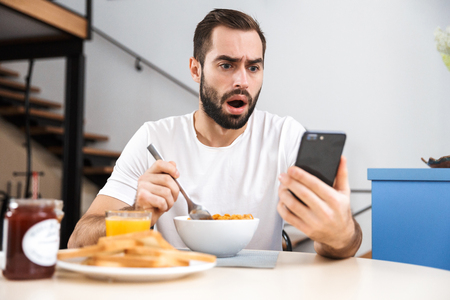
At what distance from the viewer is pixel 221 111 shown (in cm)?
139

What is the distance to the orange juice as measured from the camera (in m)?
0.76

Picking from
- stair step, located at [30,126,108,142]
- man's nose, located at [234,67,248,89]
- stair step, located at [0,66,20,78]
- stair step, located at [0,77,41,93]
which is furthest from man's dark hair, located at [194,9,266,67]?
stair step, located at [0,66,20,78]

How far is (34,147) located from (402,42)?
3668 mm

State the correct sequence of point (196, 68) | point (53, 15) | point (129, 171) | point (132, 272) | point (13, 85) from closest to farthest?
point (132, 272) → point (129, 171) → point (196, 68) → point (53, 15) → point (13, 85)

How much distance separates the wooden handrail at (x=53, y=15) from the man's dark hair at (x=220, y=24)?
A: 5.89 ft

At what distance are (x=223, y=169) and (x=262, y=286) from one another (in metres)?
0.79

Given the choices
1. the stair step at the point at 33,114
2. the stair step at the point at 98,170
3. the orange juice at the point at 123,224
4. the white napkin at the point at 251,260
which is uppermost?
the stair step at the point at 33,114

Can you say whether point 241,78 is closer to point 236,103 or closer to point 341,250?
point 236,103

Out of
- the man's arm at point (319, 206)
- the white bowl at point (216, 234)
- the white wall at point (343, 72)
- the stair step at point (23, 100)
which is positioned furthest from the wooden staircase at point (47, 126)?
the man's arm at point (319, 206)

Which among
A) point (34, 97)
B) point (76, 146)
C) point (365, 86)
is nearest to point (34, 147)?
point (34, 97)

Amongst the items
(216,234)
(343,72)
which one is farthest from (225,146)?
(343,72)

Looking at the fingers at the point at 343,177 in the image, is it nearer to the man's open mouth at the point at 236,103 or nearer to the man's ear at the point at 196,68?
the man's open mouth at the point at 236,103

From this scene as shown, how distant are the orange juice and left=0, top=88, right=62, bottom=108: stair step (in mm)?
4081

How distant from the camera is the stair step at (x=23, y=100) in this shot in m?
4.28
